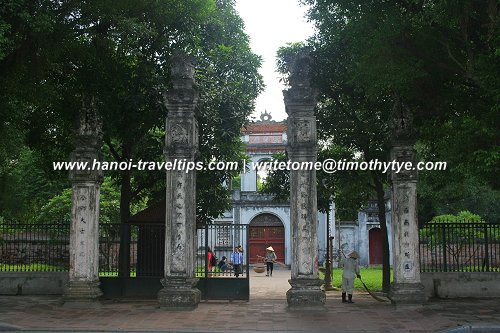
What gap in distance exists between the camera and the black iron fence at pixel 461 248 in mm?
15469

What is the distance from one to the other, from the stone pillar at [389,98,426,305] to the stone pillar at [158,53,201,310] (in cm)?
526

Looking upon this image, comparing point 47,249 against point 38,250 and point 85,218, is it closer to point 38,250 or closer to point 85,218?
point 38,250

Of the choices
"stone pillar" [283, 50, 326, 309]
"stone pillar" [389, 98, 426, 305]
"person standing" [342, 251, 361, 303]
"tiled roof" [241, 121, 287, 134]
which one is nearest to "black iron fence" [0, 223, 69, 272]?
"stone pillar" [283, 50, 326, 309]

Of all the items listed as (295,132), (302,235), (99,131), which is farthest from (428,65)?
(99,131)

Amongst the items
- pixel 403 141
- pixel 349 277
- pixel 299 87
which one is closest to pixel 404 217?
pixel 403 141

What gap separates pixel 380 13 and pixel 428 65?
182 cm

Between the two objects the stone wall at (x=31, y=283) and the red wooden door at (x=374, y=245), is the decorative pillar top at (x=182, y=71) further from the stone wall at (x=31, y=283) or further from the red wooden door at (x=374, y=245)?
the red wooden door at (x=374, y=245)

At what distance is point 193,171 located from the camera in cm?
1359

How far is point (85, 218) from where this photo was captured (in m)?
13.5

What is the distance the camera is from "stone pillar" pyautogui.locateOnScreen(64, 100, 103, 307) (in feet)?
43.3

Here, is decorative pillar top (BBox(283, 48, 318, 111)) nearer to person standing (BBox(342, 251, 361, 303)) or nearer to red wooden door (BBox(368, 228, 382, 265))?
person standing (BBox(342, 251, 361, 303))

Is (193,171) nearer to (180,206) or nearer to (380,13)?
(180,206)

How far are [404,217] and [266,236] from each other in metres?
23.7

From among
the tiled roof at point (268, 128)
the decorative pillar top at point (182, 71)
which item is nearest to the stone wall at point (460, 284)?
the decorative pillar top at point (182, 71)
